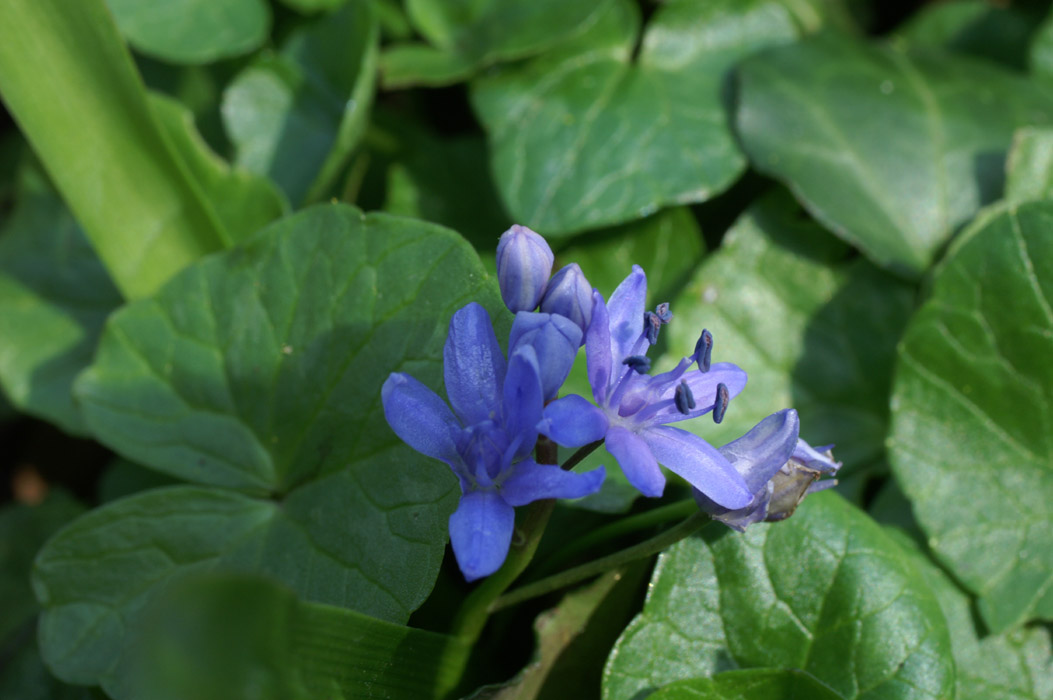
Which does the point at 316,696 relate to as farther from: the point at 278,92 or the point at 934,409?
the point at 278,92

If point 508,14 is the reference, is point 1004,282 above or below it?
below

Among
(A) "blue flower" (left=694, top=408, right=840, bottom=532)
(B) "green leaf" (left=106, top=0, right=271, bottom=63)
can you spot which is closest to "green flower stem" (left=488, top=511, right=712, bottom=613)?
(A) "blue flower" (left=694, top=408, right=840, bottom=532)

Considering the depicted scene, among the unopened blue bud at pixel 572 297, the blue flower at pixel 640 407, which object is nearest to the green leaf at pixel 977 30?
the blue flower at pixel 640 407

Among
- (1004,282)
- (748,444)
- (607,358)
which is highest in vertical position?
(607,358)

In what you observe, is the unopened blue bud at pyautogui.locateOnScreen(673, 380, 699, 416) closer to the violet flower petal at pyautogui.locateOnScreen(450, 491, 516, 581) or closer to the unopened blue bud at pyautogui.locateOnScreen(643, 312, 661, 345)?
the unopened blue bud at pyautogui.locateOnScreen(643, 312, 661, 345)

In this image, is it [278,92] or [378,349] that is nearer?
[378,349]

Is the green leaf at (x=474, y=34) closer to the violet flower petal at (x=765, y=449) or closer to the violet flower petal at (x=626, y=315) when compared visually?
the violet flower petal at (x=626, y=315)

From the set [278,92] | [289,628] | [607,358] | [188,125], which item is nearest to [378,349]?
[607,358]

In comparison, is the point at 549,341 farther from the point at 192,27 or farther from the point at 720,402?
the point at 192,27
